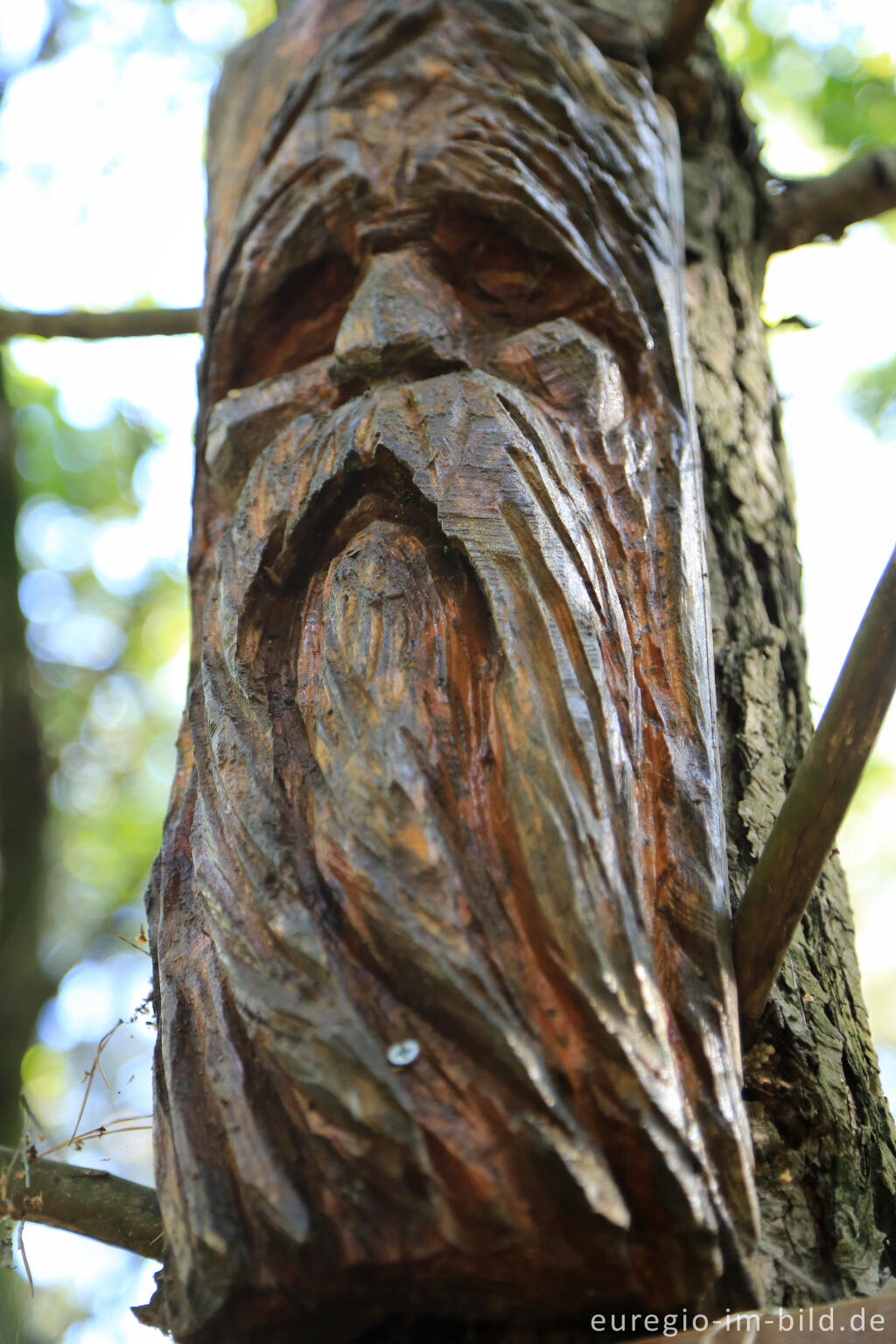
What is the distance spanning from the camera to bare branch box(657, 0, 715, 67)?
2668 millimetres

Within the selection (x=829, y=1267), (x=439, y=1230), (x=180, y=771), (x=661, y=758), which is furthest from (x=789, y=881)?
(x=180, y=771)

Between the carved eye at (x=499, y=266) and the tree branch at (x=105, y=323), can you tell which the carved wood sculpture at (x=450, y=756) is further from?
the tree branch at (x=105, y=323)

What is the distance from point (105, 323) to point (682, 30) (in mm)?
1641

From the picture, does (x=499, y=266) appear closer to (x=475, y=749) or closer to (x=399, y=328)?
(x=399, y=328)

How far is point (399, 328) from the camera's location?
6.16 ft

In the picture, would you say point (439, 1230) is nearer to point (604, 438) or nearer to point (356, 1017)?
point (356, 1017)

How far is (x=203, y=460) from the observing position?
2193 mm

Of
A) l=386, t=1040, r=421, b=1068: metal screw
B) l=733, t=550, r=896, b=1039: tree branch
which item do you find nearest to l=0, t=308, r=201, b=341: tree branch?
l=733, t=550, r=896, b=1039: tree branch

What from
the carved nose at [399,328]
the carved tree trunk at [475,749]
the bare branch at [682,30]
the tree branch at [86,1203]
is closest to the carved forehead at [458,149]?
the carved tree trunk at [475,749]

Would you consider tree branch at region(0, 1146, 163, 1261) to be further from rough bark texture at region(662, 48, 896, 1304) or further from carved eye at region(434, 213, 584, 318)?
carved eye at region(434, 213, 584, 318)

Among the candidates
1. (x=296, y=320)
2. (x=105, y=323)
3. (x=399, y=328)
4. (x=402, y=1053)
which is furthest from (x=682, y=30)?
(x=402, y=1053)

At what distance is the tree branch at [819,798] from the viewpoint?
1.39 meters

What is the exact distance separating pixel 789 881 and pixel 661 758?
22 cm

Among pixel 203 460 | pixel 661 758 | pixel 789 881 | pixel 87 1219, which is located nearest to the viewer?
pixel 789 881
